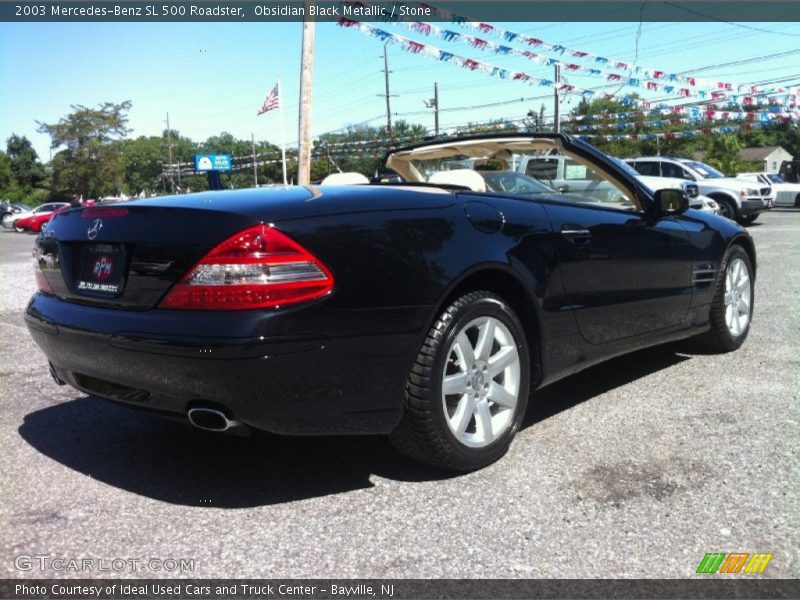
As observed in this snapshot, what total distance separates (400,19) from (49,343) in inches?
435

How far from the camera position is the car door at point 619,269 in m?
3.56

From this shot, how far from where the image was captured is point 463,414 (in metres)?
3.01

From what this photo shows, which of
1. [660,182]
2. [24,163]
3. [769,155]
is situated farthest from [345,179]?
[24,163]

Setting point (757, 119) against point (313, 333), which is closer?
point (313, 333)

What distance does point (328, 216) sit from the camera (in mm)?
2699

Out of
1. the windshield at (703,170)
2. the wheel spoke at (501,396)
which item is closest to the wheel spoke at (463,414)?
the wheel spoke at (501,396)

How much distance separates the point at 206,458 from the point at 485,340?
1.38 metres

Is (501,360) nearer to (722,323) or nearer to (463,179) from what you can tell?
(463,179)

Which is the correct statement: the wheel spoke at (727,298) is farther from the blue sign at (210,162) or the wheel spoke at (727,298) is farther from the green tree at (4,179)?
the green tree at (4,179)

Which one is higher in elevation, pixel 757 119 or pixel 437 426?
pixel 757 119

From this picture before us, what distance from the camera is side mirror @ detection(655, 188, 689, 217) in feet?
14.2

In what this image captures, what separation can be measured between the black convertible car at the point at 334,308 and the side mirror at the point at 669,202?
2.46 feet

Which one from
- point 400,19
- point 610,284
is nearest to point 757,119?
point 400,19

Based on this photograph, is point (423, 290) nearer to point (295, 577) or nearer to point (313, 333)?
point (313, 333)
